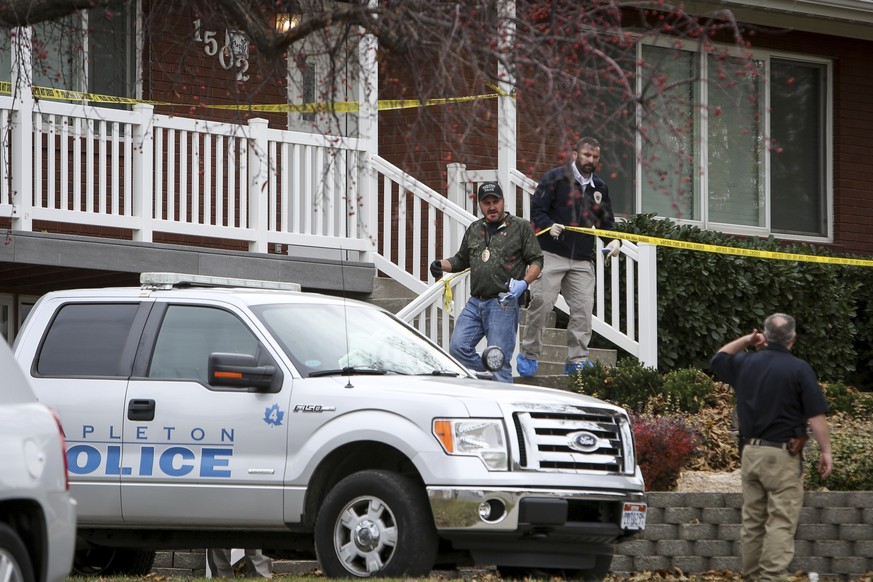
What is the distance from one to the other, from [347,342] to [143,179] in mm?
5164

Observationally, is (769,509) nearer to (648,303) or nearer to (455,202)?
(648,303)

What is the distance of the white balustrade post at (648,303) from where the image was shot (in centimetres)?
1473

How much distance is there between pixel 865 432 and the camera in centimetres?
1243

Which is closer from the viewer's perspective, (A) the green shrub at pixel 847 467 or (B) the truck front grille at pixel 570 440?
(B) the truck front grille at pixel 570 440

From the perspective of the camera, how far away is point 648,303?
14.8 metres

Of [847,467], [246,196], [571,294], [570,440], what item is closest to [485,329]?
[571,294]

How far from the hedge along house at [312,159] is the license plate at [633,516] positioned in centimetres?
258

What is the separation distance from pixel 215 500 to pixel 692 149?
34.9 ft

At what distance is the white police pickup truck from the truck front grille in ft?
0.04

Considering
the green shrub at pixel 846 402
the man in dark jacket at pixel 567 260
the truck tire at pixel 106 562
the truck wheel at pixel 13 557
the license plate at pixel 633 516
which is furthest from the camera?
the green shrub at pixel 846 402

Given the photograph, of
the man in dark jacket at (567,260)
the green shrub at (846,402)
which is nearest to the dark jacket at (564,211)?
the man in dark jacket at (567,260)

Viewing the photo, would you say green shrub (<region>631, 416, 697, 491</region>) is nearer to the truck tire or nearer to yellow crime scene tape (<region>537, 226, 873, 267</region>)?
yellow crime scene tape (<region>537, 226, 873, 267</region>)

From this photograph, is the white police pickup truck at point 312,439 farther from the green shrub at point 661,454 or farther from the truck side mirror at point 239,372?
the green shrub at point 661,454

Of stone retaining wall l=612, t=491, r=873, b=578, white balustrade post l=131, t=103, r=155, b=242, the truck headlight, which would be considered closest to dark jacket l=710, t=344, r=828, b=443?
stone retaining wall l=612, t=491, r=873, b=578
